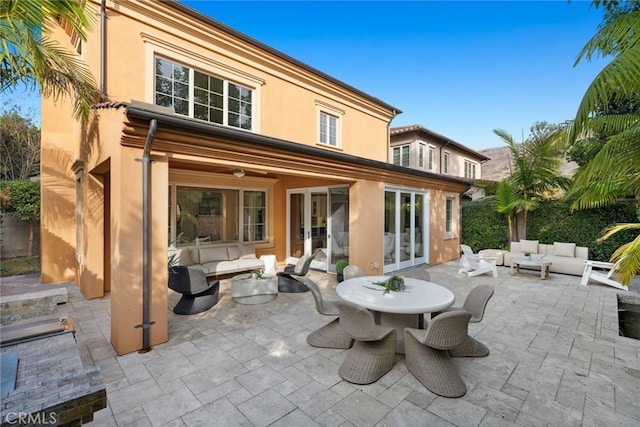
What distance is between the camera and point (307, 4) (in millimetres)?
9320

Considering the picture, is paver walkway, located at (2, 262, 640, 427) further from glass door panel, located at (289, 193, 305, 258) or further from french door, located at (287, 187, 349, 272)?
glass door panel, located at (289, 193, 305, 258)

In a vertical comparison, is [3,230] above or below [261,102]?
below

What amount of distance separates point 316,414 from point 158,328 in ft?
9.57

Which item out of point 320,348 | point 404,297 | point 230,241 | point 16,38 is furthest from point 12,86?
point 404,297

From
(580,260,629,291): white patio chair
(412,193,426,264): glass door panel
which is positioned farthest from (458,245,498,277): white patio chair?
(580,260,629,291): white patio chair

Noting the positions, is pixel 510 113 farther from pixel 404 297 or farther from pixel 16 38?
pixel 16 38

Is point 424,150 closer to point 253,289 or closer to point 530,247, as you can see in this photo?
point 530,247

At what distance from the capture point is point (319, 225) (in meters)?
9.77

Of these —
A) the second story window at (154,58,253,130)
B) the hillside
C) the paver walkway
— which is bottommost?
the paver walkway

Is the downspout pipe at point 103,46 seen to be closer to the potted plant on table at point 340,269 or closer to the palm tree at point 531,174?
the potted plant on table at point 340,269

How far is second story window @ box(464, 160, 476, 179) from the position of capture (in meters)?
21.1

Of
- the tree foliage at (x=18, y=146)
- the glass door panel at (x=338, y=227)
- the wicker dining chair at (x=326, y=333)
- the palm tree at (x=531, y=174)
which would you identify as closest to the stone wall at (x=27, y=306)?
the wicker dining chair at (x=326, y=333)

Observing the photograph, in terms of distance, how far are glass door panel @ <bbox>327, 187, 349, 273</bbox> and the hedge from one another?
772cm

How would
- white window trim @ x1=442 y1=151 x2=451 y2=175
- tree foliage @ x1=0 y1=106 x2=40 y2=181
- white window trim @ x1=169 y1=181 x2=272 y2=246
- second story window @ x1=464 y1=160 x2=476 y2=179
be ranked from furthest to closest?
second story window @ x1=464 y1=160 x2=476 y2=179 → white window trim @ x1=442 y1=151 x2=451 y2=175 → tree foliage @ x1=0 y1=106 x2=40 y2=181 → white window trim @ x1=169 y1=181 x2=272 y2=246
